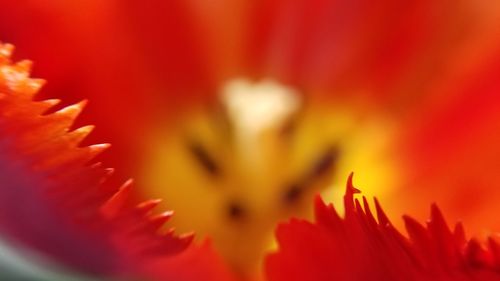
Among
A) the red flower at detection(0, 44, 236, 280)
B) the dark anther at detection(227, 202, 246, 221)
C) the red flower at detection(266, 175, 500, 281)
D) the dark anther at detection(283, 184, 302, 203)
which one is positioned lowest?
the red flower at detection(266, 175, 500, 281)

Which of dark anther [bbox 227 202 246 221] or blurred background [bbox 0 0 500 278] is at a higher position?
blurred background [bbox 0 0 500 278]

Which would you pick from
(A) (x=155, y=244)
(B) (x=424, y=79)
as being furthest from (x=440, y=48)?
(A) (x=155, y=244)

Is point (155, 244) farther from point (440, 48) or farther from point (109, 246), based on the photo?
point (440, 48)

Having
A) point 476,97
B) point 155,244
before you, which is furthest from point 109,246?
point 476,97
